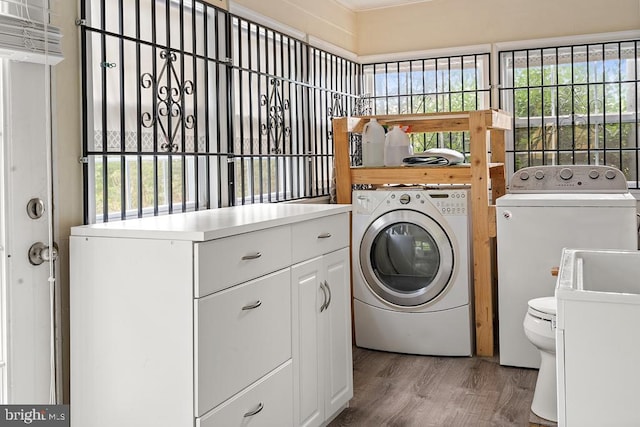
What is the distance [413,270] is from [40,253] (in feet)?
7.59

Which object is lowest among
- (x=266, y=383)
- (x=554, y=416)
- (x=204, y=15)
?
(x=554, y=416)

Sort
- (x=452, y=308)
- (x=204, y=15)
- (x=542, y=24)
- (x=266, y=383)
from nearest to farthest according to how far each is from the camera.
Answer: (x=266, y=383)
(x=204, y=15)
(x=452, y=308)
(x=542, y=24)

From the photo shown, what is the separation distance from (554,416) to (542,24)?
8.74 feet

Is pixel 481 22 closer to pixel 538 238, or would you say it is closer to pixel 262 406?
pixel 538 238

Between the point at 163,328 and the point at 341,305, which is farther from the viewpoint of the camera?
the point at 341,305

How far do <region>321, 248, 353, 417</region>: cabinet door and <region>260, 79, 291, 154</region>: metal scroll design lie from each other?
0.93 meters

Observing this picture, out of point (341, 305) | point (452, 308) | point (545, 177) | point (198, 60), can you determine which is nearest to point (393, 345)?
point (452, 308)

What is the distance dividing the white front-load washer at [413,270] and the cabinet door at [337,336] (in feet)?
3.03

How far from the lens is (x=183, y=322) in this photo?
6.05ft

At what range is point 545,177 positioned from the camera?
3867 mm

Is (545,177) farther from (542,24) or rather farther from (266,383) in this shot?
(266,383)

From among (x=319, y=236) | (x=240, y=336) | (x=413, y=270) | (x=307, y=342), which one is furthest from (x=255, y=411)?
(x=413, y=270)

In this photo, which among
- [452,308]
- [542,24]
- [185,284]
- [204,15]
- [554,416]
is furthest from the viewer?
[542,24]

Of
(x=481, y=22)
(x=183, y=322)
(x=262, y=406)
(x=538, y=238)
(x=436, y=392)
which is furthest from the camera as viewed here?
(x=481, y=22)
